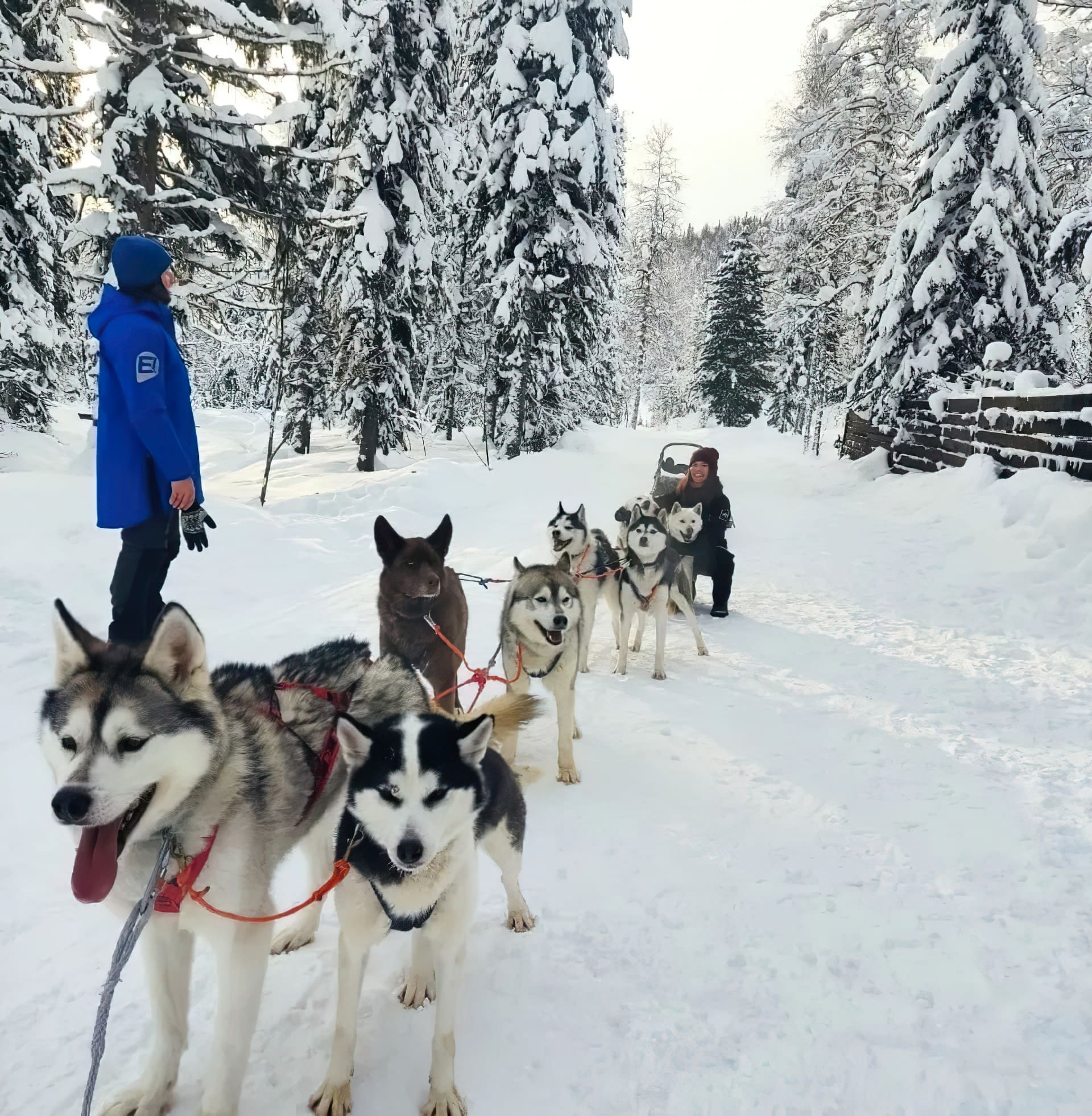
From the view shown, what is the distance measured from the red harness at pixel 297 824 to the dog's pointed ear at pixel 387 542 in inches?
55.9

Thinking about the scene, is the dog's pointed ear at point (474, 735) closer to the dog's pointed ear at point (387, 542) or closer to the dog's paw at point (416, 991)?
the dog's paw at point (416, 991)

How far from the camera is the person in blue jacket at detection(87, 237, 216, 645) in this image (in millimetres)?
3176

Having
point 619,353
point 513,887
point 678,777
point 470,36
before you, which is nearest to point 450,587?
point 678,777

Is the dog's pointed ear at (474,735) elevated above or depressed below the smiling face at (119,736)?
below

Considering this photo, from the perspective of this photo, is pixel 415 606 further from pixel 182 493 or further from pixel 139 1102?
pixel 139 1102

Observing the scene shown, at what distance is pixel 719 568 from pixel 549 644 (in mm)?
3198

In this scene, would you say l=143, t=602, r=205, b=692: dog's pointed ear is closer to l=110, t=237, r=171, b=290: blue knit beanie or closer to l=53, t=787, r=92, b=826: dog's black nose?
l=53, t=787, r=92, b=826: dog's black nose

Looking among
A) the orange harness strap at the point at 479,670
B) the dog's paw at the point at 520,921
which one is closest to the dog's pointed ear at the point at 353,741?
the dog's paw at the point at 520,921

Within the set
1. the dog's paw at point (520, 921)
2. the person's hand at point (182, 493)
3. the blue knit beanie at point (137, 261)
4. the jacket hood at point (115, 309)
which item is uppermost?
the blue knit beanie at point (137, 261)

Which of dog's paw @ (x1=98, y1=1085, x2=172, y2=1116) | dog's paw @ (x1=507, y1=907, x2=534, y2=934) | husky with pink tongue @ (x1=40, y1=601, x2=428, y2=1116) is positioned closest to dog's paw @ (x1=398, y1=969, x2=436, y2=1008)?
dog's paw @ (x1=507, y1=907, x2=534, y2=934)

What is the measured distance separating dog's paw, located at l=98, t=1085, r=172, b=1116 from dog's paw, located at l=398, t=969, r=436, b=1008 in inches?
25.4

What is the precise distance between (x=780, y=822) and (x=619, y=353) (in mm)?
33921

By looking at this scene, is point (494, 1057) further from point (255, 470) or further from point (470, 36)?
point (470, 36)

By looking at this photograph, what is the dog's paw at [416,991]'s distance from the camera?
84.0 inches
